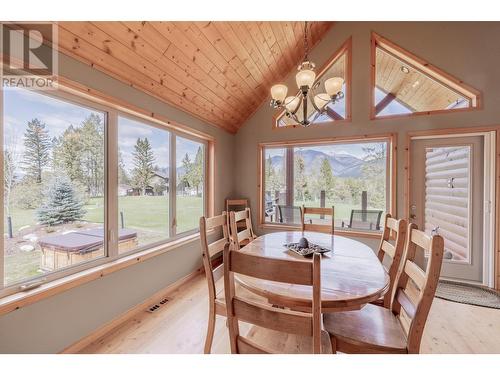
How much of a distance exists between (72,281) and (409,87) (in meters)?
4.60

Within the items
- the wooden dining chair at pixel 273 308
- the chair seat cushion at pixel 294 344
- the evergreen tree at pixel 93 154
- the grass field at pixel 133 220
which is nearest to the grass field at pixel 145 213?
the grass field at pixel 133 220

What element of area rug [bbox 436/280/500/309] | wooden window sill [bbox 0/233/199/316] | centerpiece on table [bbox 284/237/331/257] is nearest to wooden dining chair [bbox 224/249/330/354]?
centerpiece on table [bbox 284/237/331/257]

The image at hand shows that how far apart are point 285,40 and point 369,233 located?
3053 mm

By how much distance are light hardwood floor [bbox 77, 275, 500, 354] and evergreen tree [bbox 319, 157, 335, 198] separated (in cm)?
191

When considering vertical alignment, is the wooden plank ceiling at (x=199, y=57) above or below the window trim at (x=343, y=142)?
above

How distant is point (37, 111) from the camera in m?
1.69

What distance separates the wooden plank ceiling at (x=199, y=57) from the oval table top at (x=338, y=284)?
6.67 ft

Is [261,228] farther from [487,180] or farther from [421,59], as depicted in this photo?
[421,59]

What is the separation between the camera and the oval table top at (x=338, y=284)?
43.7 inches

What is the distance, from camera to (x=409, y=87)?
327cm

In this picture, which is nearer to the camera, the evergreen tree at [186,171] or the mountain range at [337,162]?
the evergreen tree at [186,171]

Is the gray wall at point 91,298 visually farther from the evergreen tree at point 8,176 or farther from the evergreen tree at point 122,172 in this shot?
the evergreen tree at point 8,176

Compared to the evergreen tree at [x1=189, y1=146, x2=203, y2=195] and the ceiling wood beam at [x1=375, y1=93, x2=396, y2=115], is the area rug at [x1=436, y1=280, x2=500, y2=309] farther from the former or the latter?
the evergreen tree at [x1=189, y1=146, x2=203, y2=195]

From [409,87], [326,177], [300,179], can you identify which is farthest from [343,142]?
[409,87]
